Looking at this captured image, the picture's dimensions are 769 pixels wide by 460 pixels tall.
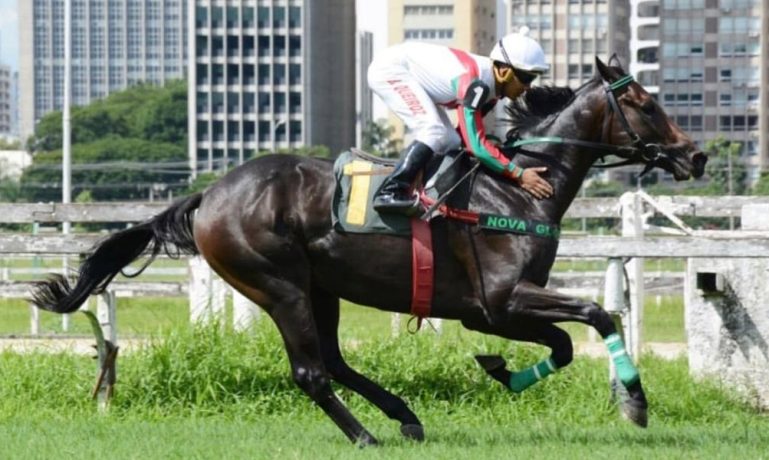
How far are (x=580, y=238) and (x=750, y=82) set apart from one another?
117013mm

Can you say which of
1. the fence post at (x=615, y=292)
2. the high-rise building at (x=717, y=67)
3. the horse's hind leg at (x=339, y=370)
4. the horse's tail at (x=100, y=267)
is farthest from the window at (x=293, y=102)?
the horse's hind leg at (x=339, y=370)

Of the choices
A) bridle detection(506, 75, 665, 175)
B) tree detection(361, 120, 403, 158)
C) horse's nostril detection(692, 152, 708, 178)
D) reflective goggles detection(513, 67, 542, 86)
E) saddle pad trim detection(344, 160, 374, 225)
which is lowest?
tree detection(361, 120, 403, 158)

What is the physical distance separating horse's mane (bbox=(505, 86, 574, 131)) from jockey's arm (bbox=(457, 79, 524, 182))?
1.30 ft

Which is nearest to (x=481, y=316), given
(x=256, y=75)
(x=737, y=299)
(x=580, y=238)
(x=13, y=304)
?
(x=580, y=238)

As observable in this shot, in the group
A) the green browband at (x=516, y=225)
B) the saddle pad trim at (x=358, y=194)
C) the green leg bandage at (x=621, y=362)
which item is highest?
the saddle pad trim at (x=358, y=194)

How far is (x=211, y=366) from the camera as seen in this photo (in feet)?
33.9

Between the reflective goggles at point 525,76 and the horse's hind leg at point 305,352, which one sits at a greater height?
the reflective goggles at point 525,76

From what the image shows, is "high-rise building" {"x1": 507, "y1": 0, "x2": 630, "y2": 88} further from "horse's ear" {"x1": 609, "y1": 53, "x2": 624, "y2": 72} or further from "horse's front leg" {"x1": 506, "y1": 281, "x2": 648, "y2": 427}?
"horse's front leg" {"x1": 506, "y1": 281, "x2": 648, "y2": 427}

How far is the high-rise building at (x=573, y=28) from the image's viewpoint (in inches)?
5138

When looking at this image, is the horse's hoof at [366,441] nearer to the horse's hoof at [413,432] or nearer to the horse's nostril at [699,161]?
the horse's hoof at [413,432]

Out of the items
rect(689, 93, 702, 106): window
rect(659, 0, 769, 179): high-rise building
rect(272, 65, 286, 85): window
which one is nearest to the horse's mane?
rect(659, 0, 769, 179): high-rise building

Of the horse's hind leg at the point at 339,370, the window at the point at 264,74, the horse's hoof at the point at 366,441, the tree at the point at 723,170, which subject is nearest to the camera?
the horse's hoof at the point at 366,441

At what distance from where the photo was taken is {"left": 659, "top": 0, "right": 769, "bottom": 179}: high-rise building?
398 feet

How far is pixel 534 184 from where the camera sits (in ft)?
28.3
